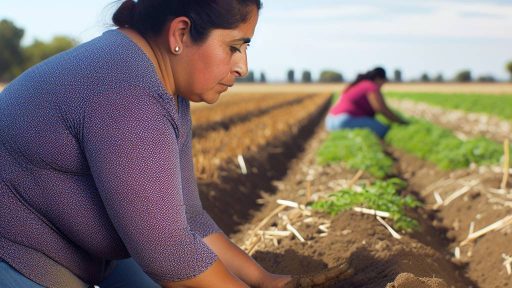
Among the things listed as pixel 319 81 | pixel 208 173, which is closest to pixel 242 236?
pixel 208 173

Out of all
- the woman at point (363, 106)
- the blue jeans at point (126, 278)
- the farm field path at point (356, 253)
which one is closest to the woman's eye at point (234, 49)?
the blue jeans at point (126, 278)

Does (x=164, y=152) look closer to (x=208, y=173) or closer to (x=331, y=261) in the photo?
(x=331, y=261)

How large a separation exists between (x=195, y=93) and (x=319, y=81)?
103m

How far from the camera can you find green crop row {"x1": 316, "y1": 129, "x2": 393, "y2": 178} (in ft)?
27.5

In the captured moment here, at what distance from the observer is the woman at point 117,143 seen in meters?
2.25

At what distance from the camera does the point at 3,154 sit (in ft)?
7.79

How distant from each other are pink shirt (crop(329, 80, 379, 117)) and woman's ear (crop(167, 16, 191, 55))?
9127 mm

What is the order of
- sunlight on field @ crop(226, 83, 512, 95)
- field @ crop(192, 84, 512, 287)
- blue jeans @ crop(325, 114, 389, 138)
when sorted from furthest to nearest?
sunlight on field @ crop(226, 83, 512, 95)
blue jeans @ crop(325, 114, 389, 138)
field @ crop(192, 84, 512, 287)

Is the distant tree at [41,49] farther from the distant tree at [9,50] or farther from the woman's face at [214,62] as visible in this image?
the woman's face at [214,62]

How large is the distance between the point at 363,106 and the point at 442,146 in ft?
6.54

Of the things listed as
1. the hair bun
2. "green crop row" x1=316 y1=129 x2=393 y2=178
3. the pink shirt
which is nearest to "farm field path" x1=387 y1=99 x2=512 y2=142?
the pink shirt

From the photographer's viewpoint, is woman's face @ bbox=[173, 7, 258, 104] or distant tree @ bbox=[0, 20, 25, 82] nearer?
woman's face @ bbox=[173, 7, 258, 104]

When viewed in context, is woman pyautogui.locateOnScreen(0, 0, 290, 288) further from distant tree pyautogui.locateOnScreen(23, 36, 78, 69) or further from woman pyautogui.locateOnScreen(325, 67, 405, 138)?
distant tree pyautogui.locateOnScreen(23, 36, 78, 69)

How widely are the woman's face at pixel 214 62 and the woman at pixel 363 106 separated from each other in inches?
347
